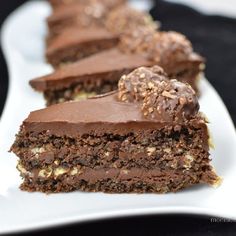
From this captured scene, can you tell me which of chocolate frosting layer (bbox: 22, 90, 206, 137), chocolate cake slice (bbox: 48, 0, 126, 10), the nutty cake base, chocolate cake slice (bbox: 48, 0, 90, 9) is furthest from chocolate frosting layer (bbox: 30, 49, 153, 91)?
chocolate cake slice (bbox: 48, 0, 90, 9)

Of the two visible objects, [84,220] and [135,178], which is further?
[135,178]

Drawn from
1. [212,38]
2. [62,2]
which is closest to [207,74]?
[212,38]

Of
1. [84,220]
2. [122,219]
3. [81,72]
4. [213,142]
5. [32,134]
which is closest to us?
[84,220]

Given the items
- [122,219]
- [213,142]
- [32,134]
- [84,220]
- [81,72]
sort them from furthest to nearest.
Result: [81,72], [213,142], [32,134], [122,219], [84,220]

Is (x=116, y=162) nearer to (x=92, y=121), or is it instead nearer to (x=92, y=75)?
(x=92, y=121)

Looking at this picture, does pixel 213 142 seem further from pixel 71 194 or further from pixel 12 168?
pixel 12 168

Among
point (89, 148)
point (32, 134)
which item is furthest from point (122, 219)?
point (32, 134)

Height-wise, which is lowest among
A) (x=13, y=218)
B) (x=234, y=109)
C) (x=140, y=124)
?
(x=234, y=109)
